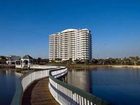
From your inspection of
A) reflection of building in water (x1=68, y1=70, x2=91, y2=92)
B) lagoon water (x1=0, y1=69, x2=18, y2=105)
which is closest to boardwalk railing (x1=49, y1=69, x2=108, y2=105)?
lagoon water (x1=0, y1=69, x2=18, y2=105)

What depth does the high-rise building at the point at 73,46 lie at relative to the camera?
6900 inches

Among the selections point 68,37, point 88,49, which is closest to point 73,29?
point 68,37

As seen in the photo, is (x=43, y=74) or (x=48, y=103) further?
(x=43, y=74)

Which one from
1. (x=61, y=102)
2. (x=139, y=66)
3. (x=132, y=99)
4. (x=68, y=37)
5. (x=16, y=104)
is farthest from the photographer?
(x=68, y=37)

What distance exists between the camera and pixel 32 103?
11.7m

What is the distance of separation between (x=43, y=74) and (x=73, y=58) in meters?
148

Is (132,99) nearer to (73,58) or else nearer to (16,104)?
(16,104)

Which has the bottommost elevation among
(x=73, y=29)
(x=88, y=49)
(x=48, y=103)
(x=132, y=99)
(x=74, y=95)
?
(x=132, y=99)

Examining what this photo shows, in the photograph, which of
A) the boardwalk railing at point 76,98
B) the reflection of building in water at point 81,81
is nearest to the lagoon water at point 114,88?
the reflection of building in water at point 81,81

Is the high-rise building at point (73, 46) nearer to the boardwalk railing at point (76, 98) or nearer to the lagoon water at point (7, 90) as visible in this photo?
the lagoon water at point (7, 90)

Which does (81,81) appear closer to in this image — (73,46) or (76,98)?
(76,98)

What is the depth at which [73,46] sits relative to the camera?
180 meters

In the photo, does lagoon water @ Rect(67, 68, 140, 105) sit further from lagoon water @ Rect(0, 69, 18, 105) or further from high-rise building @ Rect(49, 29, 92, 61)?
high-rise building @ Rect(49, 29, 92, 61)

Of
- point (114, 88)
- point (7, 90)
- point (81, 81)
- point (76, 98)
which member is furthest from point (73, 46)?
point (76, 98)
